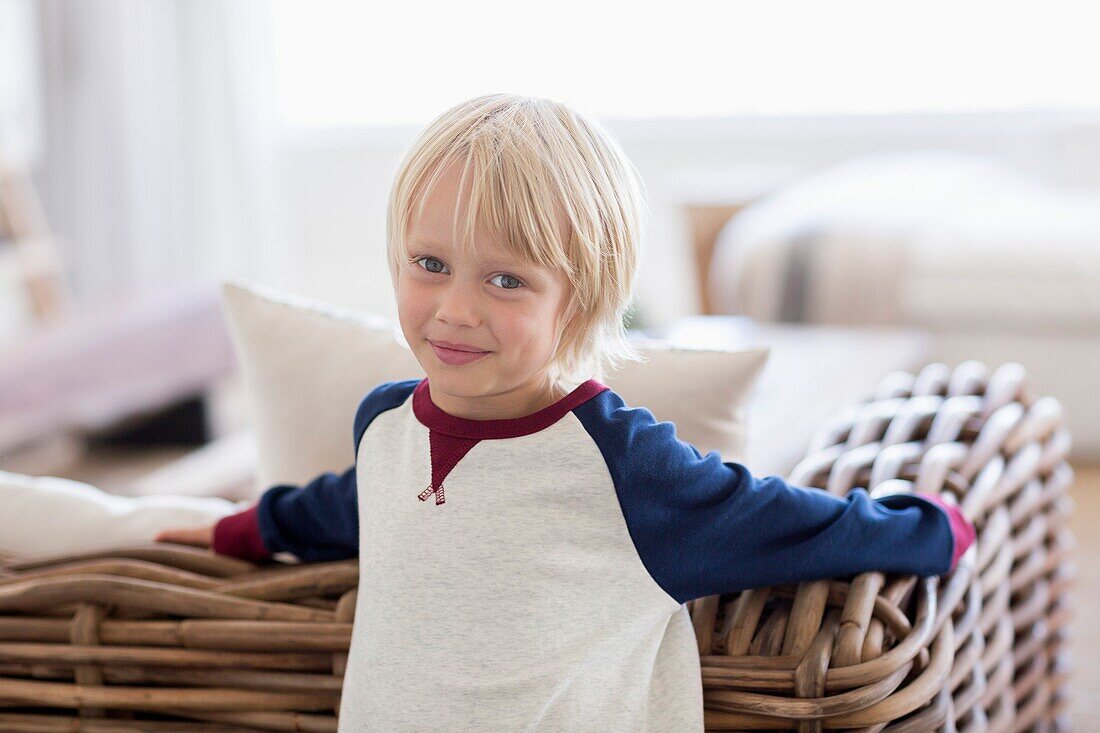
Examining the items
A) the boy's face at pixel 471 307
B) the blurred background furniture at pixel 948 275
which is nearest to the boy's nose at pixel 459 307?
the boy's face at pixel 471 307

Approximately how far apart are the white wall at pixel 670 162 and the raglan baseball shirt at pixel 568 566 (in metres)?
2.56

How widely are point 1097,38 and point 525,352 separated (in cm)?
360

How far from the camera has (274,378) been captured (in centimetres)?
119

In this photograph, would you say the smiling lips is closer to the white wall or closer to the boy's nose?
the boy's nose

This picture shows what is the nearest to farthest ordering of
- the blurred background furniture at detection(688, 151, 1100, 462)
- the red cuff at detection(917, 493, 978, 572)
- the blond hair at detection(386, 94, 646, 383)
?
the blond hair at detection(386, 94, 646, 383)
the red cuff at detection(917, 493, 978, 572)
the blurred background furniture at detection(688, 151, 1100, 462)

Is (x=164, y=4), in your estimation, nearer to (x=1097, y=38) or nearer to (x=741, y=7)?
(x=741, y=7)

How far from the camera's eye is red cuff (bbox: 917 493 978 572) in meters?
1.02

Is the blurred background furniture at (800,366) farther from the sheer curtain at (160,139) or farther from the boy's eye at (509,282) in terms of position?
the sheer curtain at (160,139)

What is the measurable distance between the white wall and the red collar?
254cm

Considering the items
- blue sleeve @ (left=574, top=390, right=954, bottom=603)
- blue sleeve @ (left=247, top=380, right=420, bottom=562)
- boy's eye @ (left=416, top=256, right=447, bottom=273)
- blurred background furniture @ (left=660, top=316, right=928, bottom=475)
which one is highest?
boy's eye @ (left=416, top=256, right=447, bottom=273)

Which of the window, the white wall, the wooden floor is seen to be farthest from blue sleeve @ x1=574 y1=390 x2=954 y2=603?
the window

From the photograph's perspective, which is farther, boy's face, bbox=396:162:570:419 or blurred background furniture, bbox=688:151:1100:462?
blurred background furniture, bbox=688:151:1100:462

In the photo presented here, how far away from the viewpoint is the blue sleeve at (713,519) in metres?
0.90

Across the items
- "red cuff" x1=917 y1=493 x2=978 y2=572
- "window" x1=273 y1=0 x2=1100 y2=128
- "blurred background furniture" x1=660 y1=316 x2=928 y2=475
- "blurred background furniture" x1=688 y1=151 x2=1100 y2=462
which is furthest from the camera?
"window" x1=273 y1=0 x2=1100 y2=128
